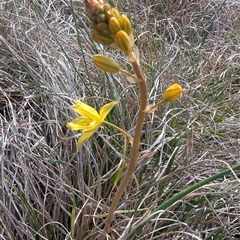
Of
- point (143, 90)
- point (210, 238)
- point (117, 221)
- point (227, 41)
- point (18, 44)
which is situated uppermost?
point (143, 90)

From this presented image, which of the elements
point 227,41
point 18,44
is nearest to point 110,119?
point 18,44

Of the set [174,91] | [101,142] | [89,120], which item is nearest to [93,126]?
[89,120]

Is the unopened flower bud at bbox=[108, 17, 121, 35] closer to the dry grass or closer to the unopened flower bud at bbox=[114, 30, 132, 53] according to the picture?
the unopened flower bud at bbox=[114, 30, 132, 53]

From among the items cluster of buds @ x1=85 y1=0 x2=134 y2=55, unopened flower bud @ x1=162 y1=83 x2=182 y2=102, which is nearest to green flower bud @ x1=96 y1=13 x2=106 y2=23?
cluster of buds @ x1=85 y1=0 x2=134 y2=55

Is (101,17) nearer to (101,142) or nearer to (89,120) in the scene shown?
(89,120)

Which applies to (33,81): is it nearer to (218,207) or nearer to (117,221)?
(117,221)

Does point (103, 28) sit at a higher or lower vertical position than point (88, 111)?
higher
